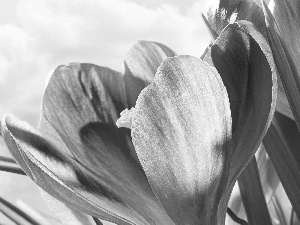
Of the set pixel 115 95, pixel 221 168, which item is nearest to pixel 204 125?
pixel 221 168

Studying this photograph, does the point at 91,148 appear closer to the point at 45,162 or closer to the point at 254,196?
the point at 45,162

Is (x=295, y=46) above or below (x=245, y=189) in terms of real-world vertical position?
above

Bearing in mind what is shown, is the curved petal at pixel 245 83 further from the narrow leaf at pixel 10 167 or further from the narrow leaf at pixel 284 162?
the narrow leaf at pixel 10 167

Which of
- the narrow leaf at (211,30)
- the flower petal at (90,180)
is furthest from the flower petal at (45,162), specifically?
the narrow leaf at (211,30)

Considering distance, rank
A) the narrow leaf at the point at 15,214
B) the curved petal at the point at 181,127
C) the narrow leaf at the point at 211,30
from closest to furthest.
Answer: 1. the curved petal at the point at 181,127
2. the narrow leaf at the point at 211,30
3. the narrow leaf at the point at 15,214

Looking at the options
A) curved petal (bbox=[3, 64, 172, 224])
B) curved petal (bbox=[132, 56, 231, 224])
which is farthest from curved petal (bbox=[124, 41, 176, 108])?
curved petal (bbox=[132, 56, 231, 224])

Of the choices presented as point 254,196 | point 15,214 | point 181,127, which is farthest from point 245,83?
point 15,214

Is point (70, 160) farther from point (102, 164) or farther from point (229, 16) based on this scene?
point (229, 16)
